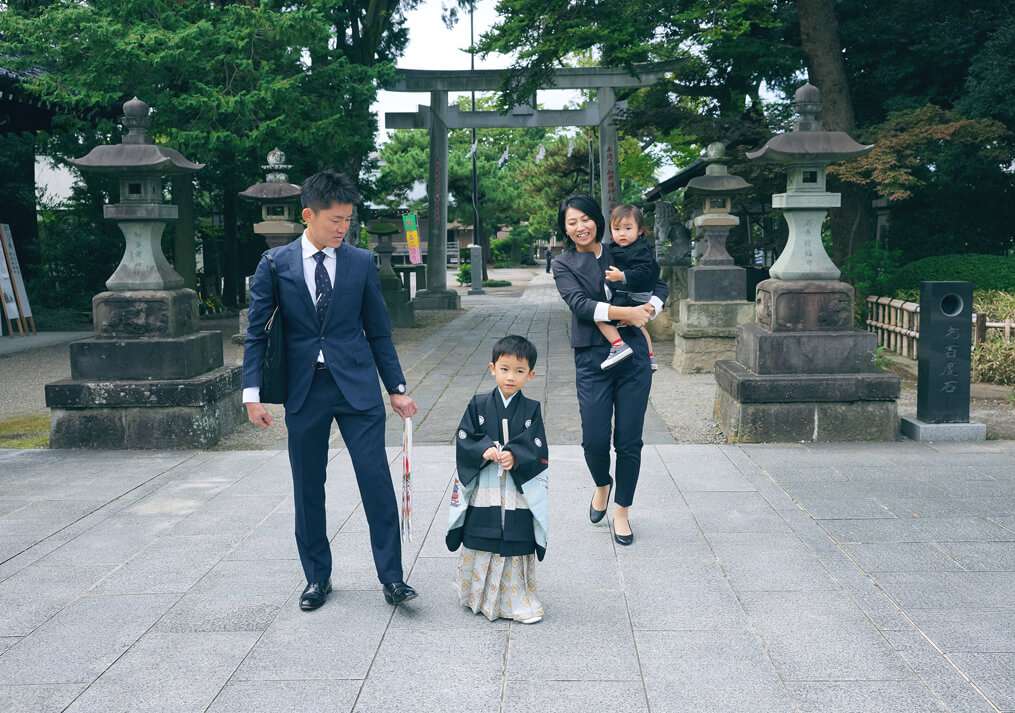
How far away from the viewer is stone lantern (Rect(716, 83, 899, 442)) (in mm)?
6895

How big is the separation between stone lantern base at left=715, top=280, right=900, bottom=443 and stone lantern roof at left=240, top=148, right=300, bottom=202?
29.4 feet

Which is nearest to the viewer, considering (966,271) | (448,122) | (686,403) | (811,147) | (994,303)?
(811,147)

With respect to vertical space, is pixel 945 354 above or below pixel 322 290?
below

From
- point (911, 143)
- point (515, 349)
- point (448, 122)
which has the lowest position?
point (515, 349)

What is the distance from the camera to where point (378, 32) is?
1758 centimetres

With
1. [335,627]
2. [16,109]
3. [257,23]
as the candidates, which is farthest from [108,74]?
[335,627]

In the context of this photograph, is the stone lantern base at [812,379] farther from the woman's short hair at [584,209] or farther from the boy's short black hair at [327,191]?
the boy's short black hair at [327,191]

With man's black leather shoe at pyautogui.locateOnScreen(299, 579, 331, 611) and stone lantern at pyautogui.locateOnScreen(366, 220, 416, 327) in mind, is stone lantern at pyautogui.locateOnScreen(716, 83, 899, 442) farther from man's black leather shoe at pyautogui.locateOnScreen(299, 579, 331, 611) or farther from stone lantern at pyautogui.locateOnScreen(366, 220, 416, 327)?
stone lantern at pyautogui.locateOnScreen(366, 220, 416, 327)

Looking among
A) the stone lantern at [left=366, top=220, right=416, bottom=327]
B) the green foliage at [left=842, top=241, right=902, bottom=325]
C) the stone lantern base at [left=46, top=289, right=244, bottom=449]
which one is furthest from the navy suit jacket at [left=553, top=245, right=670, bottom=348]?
the stone lantern at [left=366, top=220, right=416, bottom=327]

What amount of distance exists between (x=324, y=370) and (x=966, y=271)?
1083cm

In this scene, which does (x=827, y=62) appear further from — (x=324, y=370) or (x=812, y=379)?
(x=324, y=370)

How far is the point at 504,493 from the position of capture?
3654 mm

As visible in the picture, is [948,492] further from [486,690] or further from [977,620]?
[486,690]

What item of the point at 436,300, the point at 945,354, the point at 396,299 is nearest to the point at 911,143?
the point at 945,354
